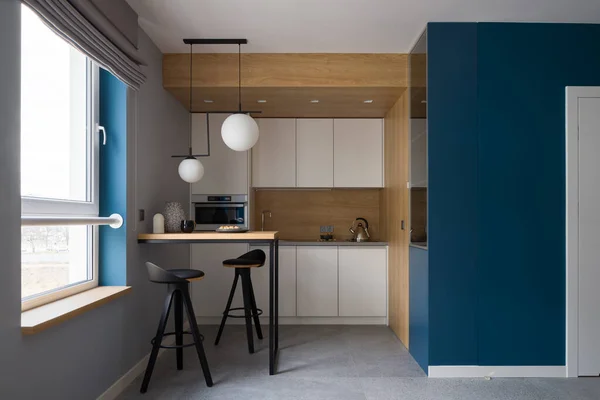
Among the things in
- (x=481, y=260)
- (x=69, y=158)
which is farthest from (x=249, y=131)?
(x=481, y=260)

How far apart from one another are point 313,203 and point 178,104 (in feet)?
6.56

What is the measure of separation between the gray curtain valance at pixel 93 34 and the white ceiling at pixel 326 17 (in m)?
0.38

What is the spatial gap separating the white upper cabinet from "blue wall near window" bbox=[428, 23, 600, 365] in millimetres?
109

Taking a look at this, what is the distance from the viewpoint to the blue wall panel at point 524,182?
3492 mm

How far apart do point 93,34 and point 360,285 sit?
356 centimetres

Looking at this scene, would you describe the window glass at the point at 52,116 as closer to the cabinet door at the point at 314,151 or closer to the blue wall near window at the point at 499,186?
the blue wall near window at the point at 499,186

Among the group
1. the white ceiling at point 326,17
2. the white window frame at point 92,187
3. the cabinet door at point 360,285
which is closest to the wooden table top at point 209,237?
the white window frame at point 92,187

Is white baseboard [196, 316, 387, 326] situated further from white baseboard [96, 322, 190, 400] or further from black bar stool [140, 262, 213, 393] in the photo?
black bar stool [140, 262, 213, 393]

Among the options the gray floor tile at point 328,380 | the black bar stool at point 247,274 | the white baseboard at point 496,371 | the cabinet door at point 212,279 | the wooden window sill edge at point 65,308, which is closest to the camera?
the wooden window sill edge at point 65,308

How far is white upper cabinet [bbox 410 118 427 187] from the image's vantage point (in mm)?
3643

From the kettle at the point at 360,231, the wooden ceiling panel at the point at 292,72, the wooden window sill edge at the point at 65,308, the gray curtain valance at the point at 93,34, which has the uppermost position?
the wooden ceiling panel at the point at 292,72

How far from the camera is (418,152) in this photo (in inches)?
151

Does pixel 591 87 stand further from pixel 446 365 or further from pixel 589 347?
pixel 446 365

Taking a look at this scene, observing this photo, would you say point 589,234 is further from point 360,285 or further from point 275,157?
point 275,157
